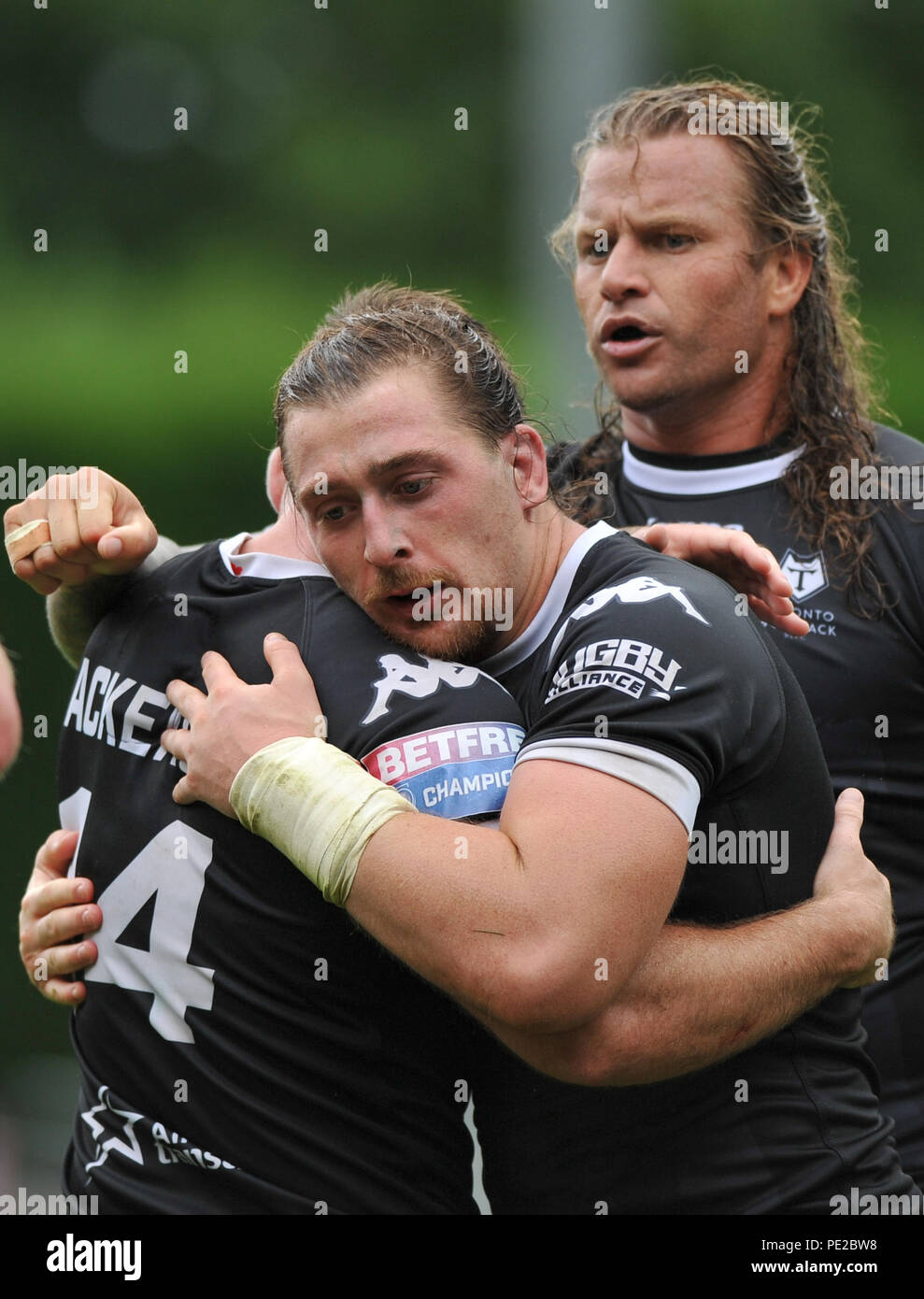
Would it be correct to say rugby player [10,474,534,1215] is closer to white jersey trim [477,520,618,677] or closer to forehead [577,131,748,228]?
white jersey trim [477,520,618,677]

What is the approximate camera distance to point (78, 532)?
2.49m

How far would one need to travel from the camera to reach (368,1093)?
92.6 inches

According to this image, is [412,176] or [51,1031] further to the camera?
[412,176]

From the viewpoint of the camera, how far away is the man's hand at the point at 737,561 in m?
2.76

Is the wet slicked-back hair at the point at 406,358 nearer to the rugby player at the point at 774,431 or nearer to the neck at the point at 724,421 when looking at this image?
the rugby player at the point at 774,431

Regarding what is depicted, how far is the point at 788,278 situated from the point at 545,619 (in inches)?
60.6

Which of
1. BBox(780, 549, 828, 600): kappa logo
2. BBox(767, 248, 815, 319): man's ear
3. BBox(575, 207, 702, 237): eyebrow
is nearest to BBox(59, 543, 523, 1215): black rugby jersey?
BBox(780, 549, 828, 600): kappa logo

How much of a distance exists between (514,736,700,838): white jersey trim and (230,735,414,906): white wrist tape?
0.73 feet

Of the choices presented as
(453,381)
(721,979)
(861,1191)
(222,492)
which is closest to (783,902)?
(721,979)

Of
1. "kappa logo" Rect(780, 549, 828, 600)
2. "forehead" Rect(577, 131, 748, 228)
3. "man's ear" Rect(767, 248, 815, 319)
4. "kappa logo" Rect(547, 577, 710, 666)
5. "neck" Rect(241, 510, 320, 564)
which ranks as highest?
"forehead" Rect(577, 131, 748, 228)

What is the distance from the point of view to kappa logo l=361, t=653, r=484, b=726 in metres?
2.27

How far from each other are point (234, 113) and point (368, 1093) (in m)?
8.98

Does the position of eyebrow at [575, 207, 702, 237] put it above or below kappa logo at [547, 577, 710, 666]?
above
